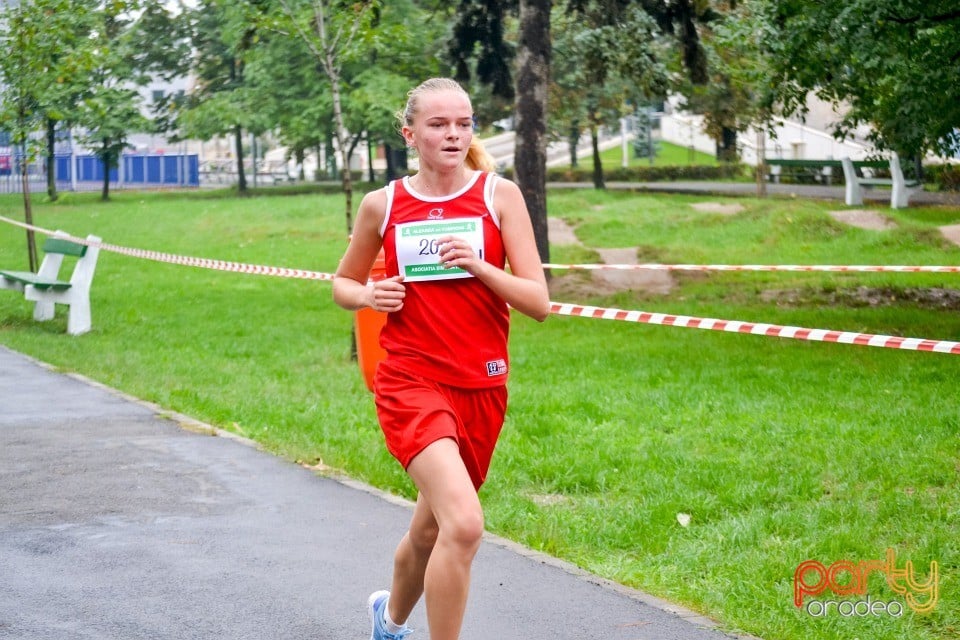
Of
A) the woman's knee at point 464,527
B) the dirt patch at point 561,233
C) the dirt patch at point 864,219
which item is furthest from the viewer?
the dirt patch at point 561,233

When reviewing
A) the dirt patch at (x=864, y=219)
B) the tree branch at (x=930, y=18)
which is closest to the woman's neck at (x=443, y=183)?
the tree branch at (x=930, y=18)

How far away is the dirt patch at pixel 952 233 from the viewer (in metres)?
23.3

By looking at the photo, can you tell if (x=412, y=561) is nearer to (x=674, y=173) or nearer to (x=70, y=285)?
(x=70, y=285)

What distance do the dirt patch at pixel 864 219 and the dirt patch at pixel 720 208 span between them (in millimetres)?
2180

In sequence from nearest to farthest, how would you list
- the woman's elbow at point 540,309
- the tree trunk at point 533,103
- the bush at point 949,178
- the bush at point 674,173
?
the woman's elbow at point 540,309 → the tree trunk at point 533,103 → the bush at point 949,178 → the bush at point 674,173

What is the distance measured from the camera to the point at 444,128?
4.23 m

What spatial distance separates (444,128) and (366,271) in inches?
24.0

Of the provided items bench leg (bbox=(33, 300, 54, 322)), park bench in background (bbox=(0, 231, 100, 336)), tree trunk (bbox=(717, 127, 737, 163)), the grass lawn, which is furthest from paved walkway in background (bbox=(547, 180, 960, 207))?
park bench in background (bbox=(0, 231, 100, 336))

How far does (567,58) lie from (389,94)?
6257 mm

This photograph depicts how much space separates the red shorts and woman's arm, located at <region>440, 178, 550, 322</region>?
0.30m

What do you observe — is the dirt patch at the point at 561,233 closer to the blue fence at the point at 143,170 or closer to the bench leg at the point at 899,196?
the bench leg at the point at 899,196

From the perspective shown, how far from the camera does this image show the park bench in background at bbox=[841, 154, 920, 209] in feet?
91.3

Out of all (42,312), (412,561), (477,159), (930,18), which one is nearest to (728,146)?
(42,312)

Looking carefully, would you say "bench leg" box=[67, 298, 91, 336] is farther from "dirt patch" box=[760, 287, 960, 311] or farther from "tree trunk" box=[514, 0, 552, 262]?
"dirt patch" box=[760, 287, 960, 311]
